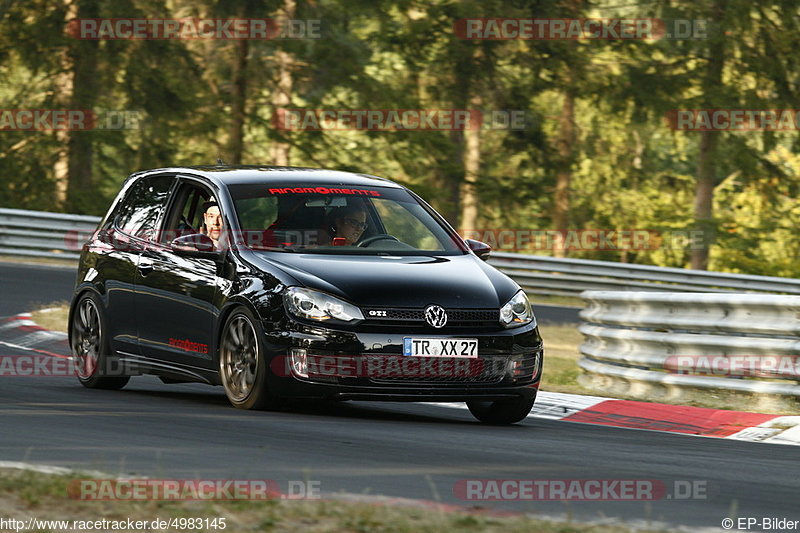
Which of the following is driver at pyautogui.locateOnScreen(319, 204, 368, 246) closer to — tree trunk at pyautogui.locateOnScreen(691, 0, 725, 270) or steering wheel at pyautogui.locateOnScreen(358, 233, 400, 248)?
steering wheel at pyautogui.locateOnScreen(358, 233, 400, 248)

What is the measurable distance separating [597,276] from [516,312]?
1694 centimetres

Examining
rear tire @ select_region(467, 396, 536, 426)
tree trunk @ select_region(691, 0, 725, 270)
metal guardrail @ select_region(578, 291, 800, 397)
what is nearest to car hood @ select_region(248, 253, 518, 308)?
rear tire @ select_region(467, 396, 536, 426)

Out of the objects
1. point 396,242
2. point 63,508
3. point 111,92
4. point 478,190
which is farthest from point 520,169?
point 63,508

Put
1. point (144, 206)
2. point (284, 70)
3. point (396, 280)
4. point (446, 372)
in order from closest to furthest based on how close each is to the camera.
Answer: point (446, 372)
point (396, 280)
point (144, 206)
point (284, 70)

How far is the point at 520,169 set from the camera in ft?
104

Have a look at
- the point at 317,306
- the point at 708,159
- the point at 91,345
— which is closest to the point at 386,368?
the point at 317,306

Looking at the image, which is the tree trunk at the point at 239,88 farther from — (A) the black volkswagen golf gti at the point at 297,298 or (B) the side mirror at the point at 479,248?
(B) the side mirror at the point at 479,248

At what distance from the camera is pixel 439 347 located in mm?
8766

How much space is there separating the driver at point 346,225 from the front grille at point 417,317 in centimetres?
111

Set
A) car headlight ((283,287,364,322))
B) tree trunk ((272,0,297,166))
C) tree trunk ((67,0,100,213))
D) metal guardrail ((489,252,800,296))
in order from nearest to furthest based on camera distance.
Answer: car headlight ((283,287,364,322))
metal guardrail ((489,252,800,296))
tree trunk ((272,0,297,166))
tree trunk ((67,0,100,213))

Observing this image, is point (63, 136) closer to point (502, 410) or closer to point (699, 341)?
point (699, 341)

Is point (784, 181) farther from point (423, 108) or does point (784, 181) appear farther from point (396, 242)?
point (396, 242)

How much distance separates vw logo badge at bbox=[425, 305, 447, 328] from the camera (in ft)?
28.7

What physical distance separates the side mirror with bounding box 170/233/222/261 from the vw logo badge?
154 centimetres
